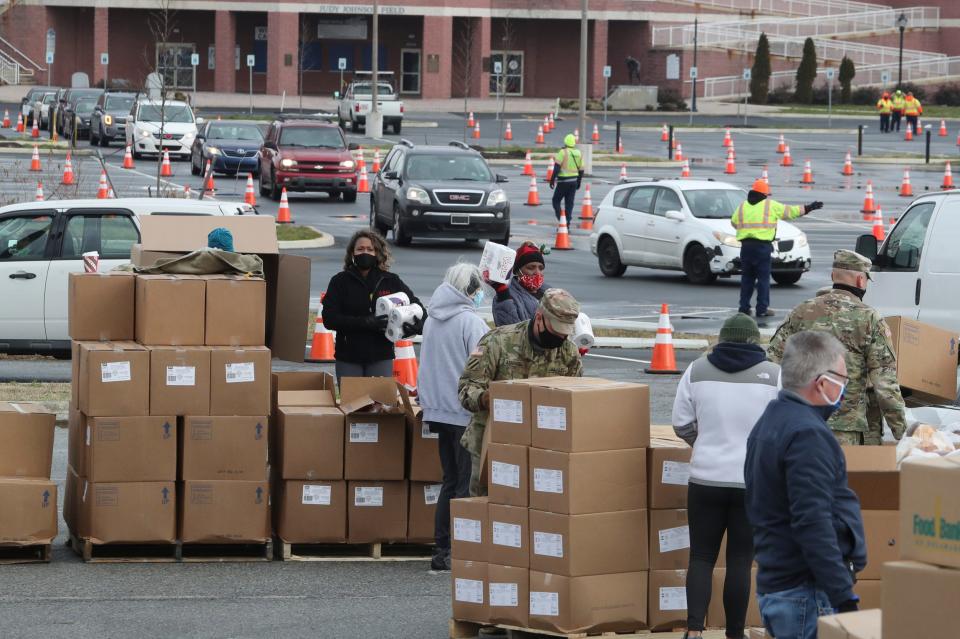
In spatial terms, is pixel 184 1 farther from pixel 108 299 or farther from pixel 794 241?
pixel 108 299

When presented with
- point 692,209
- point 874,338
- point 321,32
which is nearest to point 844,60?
point 321,32

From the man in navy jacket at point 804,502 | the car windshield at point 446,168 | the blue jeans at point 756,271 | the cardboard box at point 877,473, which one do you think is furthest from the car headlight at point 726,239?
the man in navy jacket at point 804,502

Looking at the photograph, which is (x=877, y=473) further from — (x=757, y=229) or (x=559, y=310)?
(x=757, y=229)

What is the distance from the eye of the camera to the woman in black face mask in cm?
1080

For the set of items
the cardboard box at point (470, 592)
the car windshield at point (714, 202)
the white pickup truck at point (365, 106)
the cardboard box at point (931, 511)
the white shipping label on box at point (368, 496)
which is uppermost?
the white pickup truck at point (365, 106)

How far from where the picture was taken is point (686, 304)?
2270 cm

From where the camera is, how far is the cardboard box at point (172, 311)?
9742 millimetres

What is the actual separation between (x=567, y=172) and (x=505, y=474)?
80.5ft

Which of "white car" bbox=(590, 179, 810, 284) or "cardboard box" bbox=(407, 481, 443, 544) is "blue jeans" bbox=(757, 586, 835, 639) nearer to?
"cardboard box" bbox=(407, 481, 443, 544)

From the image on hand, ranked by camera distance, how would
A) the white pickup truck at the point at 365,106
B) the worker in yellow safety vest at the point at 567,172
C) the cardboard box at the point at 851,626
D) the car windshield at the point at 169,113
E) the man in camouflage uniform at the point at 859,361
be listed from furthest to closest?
1. the white pickup truck at the point at 365,106
2. the car windshield at the point at 169,113
3. the worker in yellow safety vest at the point at 567,172
4. the man in camouflage uniform at the point at 859,361
5. the cardboard box at the point at 851,626

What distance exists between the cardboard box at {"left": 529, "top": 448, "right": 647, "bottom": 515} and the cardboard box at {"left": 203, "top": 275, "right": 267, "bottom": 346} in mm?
2641

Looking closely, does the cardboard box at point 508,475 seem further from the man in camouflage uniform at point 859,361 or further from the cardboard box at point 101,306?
the cardboard box at point 101,306

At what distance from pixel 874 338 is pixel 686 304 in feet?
46.2

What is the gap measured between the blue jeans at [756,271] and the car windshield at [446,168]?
9.07m
